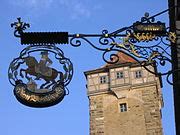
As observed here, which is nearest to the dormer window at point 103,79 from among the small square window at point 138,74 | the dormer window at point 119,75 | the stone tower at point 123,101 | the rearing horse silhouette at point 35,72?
the stone tower at point 123,101

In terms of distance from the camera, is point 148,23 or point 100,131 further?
point 100,131

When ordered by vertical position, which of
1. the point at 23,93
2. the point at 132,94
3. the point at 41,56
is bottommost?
the point at 23,93

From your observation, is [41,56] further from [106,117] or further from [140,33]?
[106,117]

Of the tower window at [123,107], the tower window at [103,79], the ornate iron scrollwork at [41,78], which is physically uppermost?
the tower window at [103,79]

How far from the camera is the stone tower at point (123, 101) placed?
41.1 metres

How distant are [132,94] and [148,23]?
119 ft

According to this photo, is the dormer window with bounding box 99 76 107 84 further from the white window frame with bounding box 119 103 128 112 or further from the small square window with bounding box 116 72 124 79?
the white window frame with bounding box 119 103 128 112

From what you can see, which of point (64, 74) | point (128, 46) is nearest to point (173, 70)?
point (128, 46)

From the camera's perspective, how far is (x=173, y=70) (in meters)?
6.27

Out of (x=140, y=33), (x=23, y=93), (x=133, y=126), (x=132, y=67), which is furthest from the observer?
(x=132, y=67)

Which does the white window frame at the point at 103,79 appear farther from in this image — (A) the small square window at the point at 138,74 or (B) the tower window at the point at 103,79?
(A) the small square window at the point at 138,74

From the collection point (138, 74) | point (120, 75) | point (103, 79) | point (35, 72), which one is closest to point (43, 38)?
point (35, 72)

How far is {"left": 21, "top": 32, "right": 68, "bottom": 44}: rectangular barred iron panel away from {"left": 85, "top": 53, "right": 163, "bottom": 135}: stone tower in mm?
34435

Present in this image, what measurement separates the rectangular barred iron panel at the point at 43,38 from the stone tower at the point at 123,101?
34.4m
